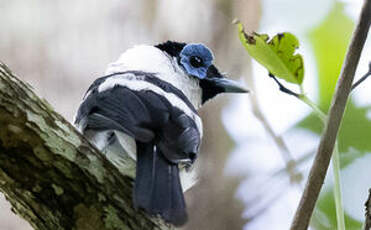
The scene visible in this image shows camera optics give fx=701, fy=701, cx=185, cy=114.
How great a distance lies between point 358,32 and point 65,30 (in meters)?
3.11

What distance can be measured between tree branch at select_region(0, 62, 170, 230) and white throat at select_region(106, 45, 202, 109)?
956 mm

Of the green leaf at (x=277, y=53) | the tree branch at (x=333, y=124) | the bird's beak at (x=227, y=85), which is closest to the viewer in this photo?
the tree branch at (x=333, y=124)

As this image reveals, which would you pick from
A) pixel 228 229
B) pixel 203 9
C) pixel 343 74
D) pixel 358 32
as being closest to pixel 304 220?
pixel 343 74

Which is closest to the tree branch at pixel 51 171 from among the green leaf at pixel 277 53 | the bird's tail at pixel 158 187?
the bird's tail at pixel 158 187

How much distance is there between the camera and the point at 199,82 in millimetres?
3154

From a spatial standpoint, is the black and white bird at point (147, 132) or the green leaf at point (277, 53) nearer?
the black and white bird at point (147, 132)

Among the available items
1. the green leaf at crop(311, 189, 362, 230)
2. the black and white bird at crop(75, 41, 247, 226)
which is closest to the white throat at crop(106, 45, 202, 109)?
the black and white bird at crop(75, 41, 247, 226)

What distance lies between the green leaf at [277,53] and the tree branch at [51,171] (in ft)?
2.17

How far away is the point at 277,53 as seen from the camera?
2324 mm

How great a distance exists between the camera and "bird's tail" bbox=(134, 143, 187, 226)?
184 centimetres

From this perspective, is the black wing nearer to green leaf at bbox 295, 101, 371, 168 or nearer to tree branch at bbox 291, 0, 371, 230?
tree branch at bbox 291, 0, 371, 230

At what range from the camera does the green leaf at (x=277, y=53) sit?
2305mm

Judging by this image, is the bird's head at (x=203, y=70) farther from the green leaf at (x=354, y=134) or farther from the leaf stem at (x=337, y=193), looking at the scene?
the leaf stem at (x=337, y=193)

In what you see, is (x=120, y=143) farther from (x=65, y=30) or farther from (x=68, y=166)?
(x=65, y=30)
